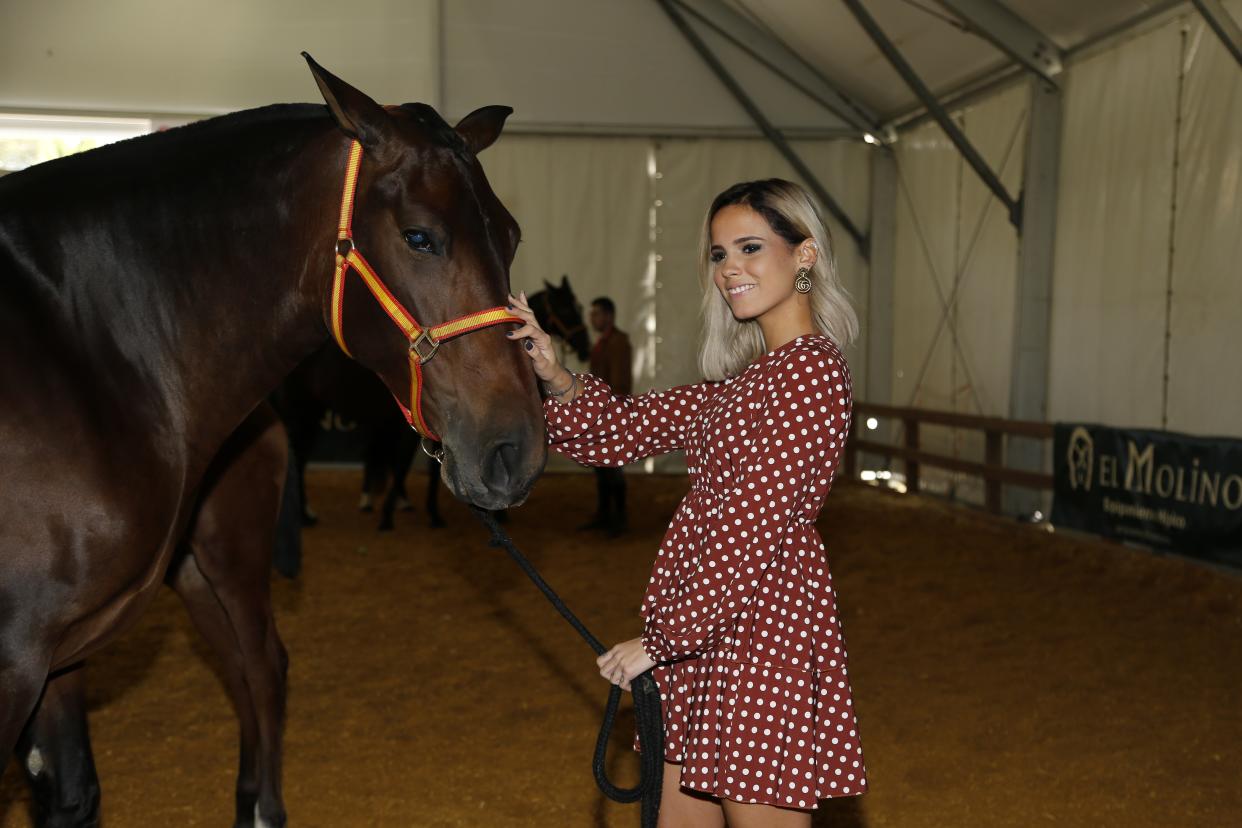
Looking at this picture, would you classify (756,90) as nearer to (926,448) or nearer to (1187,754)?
(926,448)

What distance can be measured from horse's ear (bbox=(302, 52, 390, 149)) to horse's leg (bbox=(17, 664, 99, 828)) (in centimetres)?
131

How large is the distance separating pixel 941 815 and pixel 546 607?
3.13 m

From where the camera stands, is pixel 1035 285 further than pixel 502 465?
Yes

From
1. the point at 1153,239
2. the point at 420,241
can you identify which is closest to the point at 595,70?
the point at 1153,239

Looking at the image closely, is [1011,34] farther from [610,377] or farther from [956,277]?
[610,377]

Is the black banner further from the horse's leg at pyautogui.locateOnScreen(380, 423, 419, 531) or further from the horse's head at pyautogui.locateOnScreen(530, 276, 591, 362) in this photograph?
the horse's leg at pyautogui.locateOnScreen(380, 423, 419, 531)

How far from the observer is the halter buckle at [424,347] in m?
1.74

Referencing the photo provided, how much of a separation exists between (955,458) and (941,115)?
2892 mm

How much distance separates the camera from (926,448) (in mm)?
10938

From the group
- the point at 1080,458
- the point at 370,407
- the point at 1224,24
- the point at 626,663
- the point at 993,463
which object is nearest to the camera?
the point at 626,663

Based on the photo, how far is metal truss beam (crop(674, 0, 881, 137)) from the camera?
1200 centimetres

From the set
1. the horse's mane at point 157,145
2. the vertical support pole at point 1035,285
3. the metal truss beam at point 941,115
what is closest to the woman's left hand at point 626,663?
the horse's mane at point 157,145

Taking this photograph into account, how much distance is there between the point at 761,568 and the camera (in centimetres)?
A: 176

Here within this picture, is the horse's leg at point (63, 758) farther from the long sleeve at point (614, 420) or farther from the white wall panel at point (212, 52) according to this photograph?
the white wall panel at point (212, 52)
